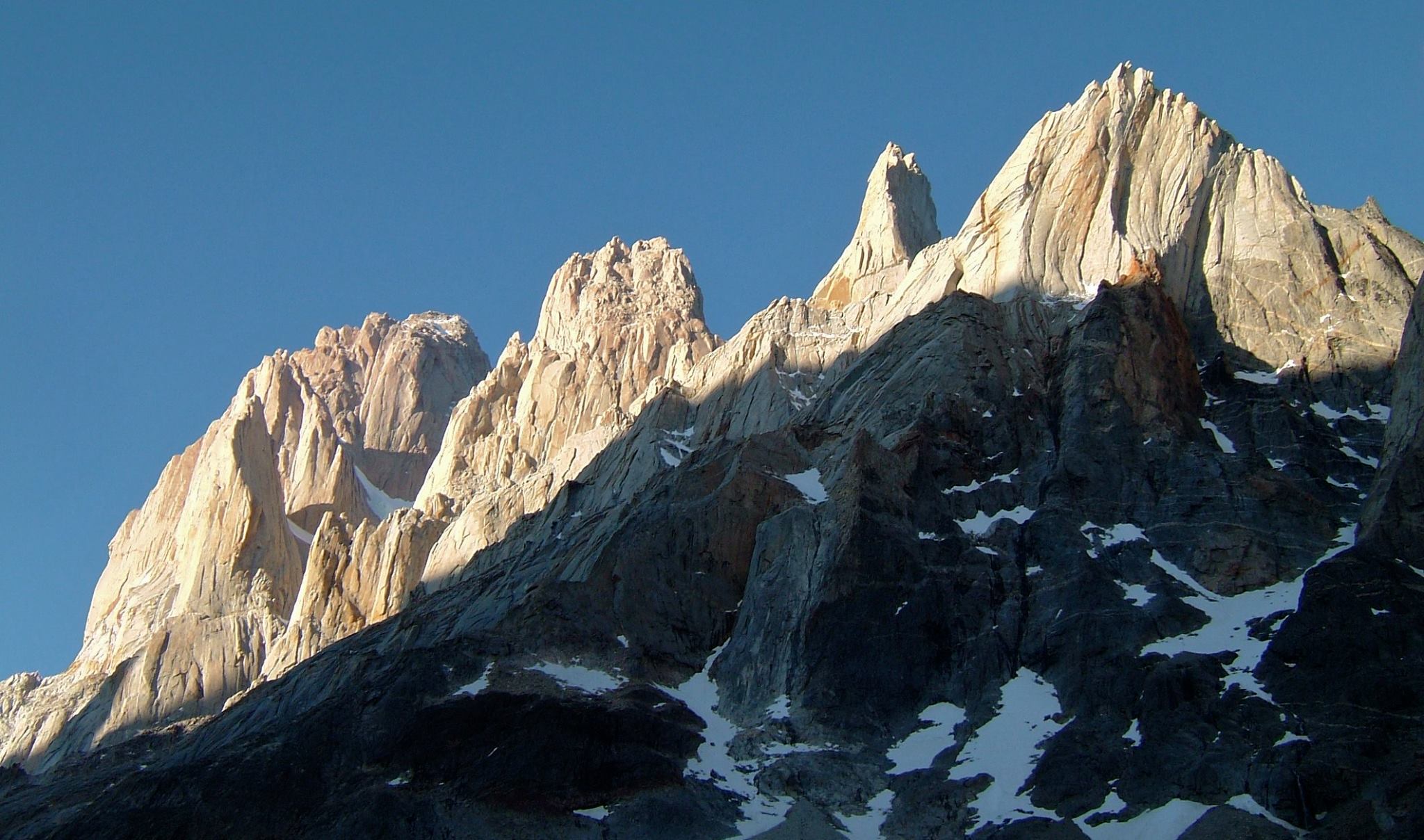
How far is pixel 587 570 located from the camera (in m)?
87.4

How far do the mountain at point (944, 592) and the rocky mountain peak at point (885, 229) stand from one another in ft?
35.2

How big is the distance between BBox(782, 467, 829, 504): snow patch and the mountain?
1.05 feet

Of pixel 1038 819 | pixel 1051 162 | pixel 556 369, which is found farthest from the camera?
pixel 556 369

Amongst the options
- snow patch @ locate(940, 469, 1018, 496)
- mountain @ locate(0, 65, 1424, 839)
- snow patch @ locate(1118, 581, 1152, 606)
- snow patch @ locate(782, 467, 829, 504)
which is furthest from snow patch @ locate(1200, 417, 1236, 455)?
snow patch @ locate(782, 467, 829, 504)

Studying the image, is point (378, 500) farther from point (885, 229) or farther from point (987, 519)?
point (987, 519)

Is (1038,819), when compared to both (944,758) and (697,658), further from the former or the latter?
(697,658)

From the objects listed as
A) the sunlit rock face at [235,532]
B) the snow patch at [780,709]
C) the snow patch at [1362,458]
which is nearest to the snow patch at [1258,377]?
the snow patch at [1362,458]

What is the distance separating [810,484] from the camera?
9144 centimetres

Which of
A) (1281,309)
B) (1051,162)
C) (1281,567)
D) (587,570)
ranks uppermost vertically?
(1051,162)

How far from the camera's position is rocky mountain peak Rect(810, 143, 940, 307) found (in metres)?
136

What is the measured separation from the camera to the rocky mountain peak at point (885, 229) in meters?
136

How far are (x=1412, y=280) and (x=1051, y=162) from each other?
22.7 m

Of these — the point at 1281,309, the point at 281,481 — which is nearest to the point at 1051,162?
the point at 1281,309

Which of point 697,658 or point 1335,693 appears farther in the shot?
point 697,658
